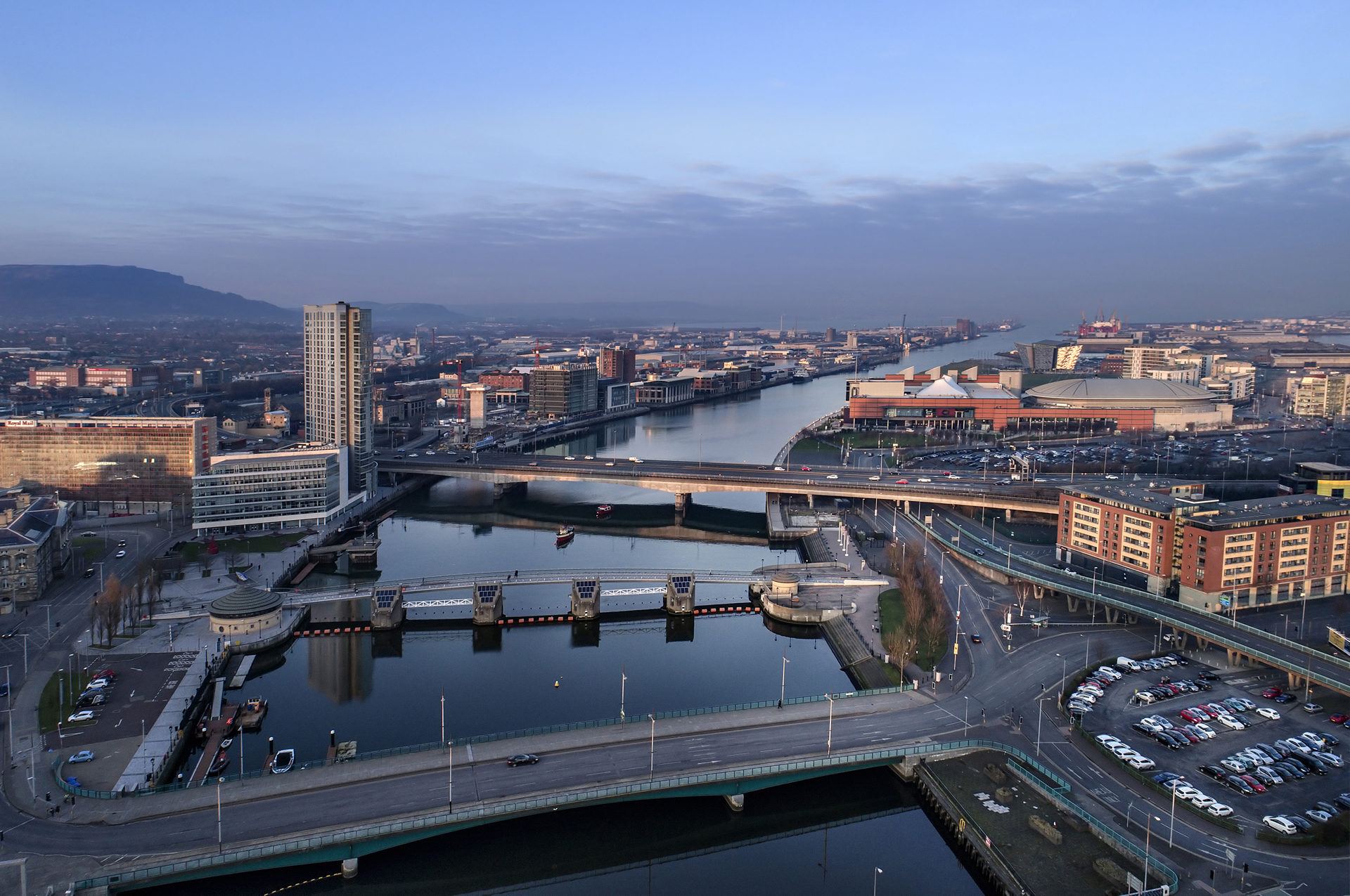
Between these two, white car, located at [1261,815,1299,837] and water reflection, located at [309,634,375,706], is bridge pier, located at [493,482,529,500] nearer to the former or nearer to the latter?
water reflection, located at [309,634,375,706]

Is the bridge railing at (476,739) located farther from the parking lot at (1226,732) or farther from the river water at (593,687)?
the parking lot at (1226,732)

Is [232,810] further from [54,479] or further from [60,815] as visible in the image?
[54,479]

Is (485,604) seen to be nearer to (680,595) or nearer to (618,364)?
(680,595)

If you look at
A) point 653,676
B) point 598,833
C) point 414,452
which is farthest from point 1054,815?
point 414,452

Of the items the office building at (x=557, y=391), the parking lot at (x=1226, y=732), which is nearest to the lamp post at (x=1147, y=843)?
the parking lot at (x=1226, y=732)

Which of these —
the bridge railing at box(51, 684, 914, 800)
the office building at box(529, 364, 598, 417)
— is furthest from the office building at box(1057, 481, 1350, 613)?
the office building at box(529, 364, 598, 417)
